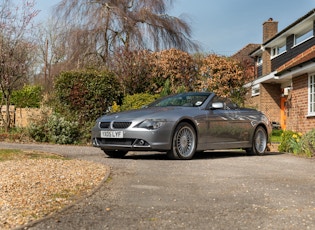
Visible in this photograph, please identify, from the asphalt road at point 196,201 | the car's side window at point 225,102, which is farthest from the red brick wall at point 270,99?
the asphalt road at point 196,201

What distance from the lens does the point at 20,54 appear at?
16562mm

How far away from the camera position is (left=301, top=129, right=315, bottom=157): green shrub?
9770mm

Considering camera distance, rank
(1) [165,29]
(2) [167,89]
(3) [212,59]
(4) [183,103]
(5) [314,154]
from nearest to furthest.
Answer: (4) [183,103], (5) [314,154], (2) [167,89], (3) [212,59], (1) [165,29]

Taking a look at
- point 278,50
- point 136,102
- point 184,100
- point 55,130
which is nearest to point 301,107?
point 136,102

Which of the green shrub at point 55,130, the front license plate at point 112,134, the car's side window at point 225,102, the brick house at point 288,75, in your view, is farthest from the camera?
the brick house at point 288,75

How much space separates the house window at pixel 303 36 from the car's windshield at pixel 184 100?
13.0 meters

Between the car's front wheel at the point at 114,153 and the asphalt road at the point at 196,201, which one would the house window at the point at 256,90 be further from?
the asphalt road at the point at 196,201

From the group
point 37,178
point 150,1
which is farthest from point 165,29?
point 37,178

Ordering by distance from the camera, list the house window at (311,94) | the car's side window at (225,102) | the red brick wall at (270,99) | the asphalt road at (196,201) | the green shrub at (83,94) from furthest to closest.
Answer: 1. the red brick wall at (270,99)
2. the house window at (311,94)
3. the green shrub at (83,94)
4. the car's side window at (225,102)
5. the asphalt road at (196,201)

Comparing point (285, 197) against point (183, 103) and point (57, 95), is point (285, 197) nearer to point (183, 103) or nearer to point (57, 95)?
point (183, 103)

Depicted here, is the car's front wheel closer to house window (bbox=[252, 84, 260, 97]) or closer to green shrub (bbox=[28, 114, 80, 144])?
green shrub (bbox=[28, 114, 80, 144])

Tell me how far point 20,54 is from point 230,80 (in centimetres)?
961

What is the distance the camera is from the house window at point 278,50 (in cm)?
2505

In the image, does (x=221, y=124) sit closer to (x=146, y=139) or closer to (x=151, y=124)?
(x=151, y=124)
